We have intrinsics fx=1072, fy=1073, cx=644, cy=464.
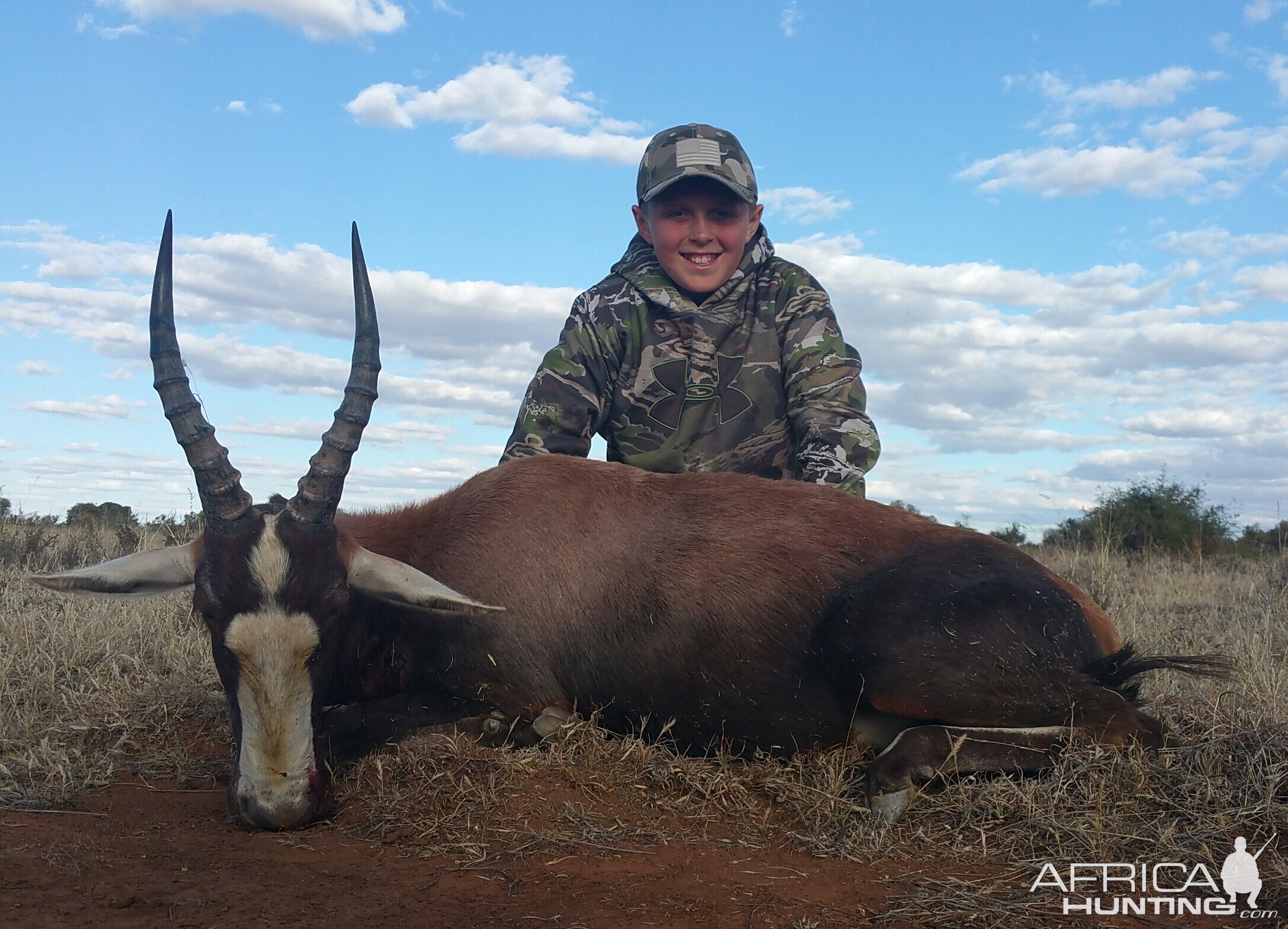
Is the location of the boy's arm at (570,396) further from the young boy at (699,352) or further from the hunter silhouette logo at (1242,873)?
the hunter silhouette logo at (1242,873)

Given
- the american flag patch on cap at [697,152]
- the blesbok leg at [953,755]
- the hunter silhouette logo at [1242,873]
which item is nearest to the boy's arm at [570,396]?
the american flag patch on cap at [697,152]

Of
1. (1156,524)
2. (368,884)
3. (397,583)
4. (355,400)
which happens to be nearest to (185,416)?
(355,400)

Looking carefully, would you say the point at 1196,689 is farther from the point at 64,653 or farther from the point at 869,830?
the point at 64,653

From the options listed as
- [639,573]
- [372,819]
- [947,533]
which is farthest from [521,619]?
[947,533]

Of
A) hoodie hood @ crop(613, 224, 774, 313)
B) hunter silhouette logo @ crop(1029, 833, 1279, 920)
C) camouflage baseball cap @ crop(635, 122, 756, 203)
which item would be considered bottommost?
hunter silhouette logo @ crop(1029, 833, 1279, 920)

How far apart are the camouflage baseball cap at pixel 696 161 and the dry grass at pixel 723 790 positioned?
3790 mm

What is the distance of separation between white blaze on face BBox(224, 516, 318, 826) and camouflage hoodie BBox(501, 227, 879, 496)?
9.26 ft

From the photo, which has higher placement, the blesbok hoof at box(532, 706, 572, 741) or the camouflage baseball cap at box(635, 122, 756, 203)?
the camouflage baseball cap at box(635, 122, 756, 203)

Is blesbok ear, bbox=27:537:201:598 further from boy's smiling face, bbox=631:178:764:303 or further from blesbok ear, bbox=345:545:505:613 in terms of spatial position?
boy's smiling face, bbox=631:178:764:303

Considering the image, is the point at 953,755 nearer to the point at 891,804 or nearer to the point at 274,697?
the point at 891,804

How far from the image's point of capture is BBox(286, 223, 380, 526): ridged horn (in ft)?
13.6

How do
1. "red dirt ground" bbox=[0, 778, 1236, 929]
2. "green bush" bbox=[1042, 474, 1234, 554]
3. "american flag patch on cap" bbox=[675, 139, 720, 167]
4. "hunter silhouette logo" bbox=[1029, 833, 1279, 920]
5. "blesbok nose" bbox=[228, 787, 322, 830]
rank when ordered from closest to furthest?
"red dirt ground" bbox=[0, 778, 1236, 929] → "hunter silhouette logo" bbox=[1029, 833, 1279, 920] → "blesbok nose" bbox=[228, 787, 322, 830] → "american flag patch on cap" bbox=[675, 139, 720, 167] → "green bush" bbox=[1042, 474, 1234, 554]

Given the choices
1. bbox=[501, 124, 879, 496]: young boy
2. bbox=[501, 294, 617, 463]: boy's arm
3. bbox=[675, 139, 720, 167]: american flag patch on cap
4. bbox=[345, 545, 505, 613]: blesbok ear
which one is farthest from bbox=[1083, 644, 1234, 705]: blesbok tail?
bbox=[675, 139, 720, 167]: american flag patch on cap

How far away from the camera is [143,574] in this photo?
4230mm
